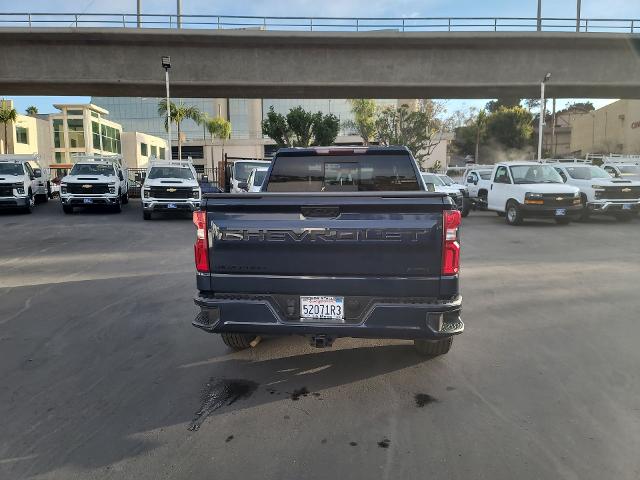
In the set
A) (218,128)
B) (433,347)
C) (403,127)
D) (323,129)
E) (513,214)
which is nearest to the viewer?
(433,347)

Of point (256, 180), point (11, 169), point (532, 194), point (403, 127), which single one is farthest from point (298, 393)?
point (403, 127)

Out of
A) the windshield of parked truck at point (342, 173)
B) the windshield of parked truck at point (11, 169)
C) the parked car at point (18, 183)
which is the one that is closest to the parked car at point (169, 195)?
the parked car at point (18, 183)

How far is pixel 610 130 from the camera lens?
2082 inches

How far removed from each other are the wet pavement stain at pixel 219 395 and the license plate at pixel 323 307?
868 millimetres

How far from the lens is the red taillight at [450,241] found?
397cm

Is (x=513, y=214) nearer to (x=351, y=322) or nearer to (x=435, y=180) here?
(x=435, y=180)

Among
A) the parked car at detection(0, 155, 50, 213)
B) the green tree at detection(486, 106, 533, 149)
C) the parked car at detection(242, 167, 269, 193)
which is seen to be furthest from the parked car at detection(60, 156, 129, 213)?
the green tree at detection(486, 106, 533, 149)

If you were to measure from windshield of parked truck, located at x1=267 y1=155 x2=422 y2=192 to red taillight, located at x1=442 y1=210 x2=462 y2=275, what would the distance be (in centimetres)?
193

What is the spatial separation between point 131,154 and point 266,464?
76.0 metres

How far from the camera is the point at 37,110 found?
7756 centimetres

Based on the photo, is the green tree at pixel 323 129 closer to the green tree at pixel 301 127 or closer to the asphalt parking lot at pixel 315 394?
the green tree at pixel 301 127

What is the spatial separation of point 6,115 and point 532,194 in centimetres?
5265

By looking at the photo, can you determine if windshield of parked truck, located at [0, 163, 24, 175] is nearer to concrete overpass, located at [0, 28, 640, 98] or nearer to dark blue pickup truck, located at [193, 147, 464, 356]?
concrete overpass, located at [0, 28, 640, 98]

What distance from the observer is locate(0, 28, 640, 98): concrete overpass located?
2508 cm
